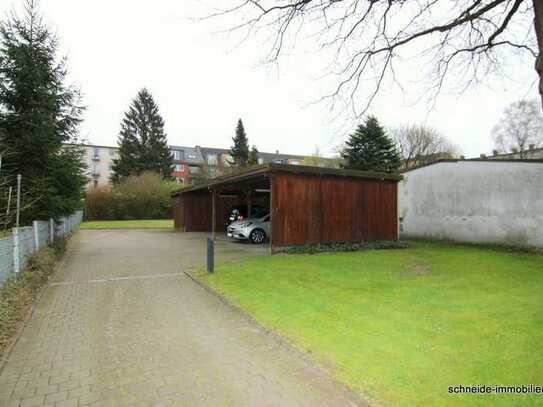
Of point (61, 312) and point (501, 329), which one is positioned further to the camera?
point (61, 312)

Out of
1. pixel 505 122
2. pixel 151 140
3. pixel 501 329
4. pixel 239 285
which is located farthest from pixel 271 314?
pixel 151 140

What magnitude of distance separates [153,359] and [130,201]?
35.4 metres

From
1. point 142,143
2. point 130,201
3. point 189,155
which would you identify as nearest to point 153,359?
point 130,201

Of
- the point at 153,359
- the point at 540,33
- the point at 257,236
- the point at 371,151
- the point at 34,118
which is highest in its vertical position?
the point at 371,151

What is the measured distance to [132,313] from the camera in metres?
5.53

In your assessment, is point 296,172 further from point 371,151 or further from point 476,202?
point 371,151

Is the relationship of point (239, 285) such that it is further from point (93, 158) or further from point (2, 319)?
point (93, 158)

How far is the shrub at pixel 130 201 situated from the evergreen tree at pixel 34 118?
25.6 m

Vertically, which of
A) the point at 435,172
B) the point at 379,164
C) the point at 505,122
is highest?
the point at 505,122

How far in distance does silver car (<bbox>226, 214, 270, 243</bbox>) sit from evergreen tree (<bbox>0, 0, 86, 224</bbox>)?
6.76 m

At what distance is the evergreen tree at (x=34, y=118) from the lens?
411 inches

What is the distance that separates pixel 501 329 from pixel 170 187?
37327mm

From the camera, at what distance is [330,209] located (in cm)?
1312

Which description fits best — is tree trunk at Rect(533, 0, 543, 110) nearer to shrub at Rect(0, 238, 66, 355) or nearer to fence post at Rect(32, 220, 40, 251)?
shrub at Rect(0, 238, 66, 355)
